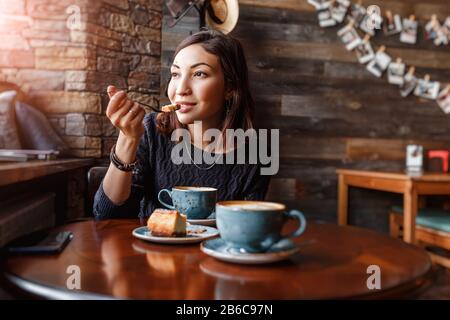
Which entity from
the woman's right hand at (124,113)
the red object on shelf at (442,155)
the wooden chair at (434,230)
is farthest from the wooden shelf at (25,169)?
the red object on shelf at (442,155)

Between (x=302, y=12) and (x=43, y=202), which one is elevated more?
(x=302, y=12)

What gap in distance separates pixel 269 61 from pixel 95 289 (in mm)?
2903

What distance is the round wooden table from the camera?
2.03 ft

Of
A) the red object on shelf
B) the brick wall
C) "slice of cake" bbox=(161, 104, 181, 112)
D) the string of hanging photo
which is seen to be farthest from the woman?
the red object on shelf

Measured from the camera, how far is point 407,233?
108 inches

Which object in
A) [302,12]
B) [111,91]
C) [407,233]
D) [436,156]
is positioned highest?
[302,12]

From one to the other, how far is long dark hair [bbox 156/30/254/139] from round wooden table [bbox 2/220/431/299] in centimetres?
92

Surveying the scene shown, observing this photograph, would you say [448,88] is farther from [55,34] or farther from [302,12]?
[55,34]

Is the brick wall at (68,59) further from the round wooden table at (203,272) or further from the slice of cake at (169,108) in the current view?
the round wooden table at (203,272)

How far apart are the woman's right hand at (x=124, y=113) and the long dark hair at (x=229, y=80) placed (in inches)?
23.3

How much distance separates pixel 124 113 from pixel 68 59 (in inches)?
74.9

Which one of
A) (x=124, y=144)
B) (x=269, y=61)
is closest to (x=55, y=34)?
(x=269, y=61)
